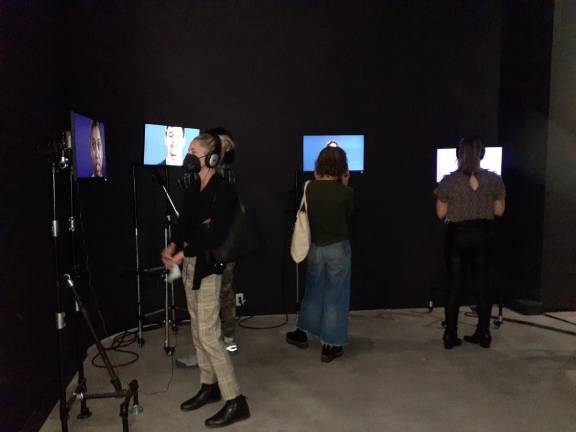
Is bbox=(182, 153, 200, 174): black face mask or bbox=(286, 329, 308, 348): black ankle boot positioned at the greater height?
bbox=(182, 153, 200, 174): black face mask

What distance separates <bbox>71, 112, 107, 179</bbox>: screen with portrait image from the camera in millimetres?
2850

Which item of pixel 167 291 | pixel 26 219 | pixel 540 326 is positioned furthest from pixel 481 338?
pixel 26 219

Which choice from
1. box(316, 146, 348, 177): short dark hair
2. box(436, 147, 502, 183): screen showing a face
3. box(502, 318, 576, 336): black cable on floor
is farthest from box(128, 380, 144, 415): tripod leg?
box(502, 318, 576, 336): black cable on floor

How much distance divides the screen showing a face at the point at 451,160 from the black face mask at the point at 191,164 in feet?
8.89

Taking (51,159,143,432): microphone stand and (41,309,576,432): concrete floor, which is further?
(41,309,576,432): concrete floor

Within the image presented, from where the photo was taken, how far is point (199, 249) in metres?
2.47

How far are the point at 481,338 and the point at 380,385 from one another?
116 cm

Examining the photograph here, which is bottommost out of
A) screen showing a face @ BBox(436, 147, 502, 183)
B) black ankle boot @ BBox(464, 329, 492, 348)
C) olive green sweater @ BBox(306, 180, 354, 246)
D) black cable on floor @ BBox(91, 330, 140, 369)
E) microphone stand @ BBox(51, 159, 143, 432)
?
black cable on floor @ BBox(91, 330, 140, 369)

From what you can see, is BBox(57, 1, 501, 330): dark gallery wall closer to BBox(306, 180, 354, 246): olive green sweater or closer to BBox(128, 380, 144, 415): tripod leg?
BBox(306, 180, 354, 246): olive green sweater

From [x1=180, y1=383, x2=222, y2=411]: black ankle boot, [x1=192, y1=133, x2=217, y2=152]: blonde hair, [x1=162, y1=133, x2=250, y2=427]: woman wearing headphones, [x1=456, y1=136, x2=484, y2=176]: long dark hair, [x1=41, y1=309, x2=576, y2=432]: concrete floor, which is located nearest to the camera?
[x1=162, y1=133, x2=250, y2=427]: woman wearing headphones

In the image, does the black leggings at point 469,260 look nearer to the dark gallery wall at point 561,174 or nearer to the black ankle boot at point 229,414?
the dark gallery wall at point 561,174

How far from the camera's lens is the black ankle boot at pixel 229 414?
2.64m

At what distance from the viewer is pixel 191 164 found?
101 inches

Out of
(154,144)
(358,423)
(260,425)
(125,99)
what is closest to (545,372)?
(358,423)
